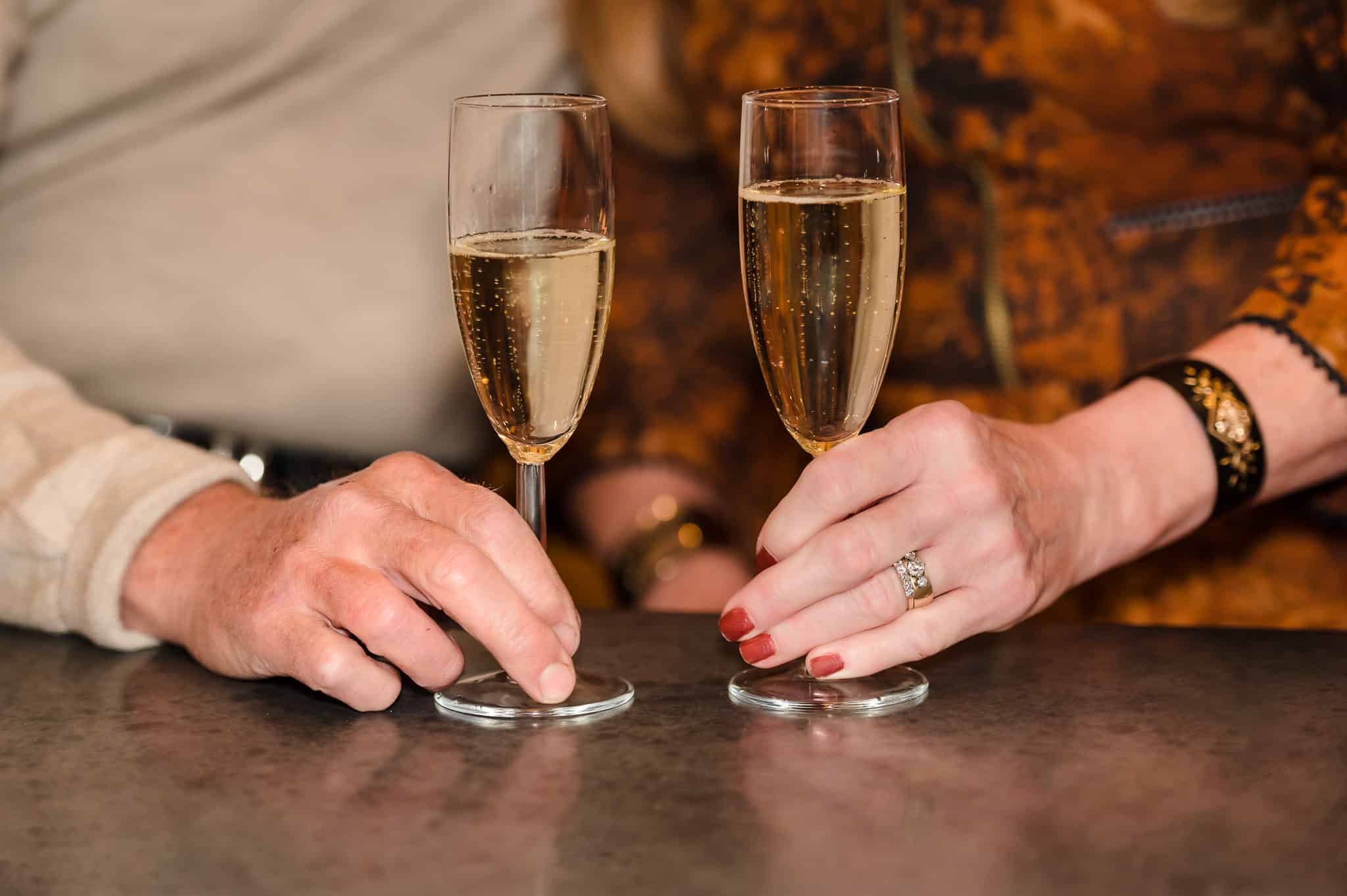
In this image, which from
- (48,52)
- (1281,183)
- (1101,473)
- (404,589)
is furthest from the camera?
(48,52)

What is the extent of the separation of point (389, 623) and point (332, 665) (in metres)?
0.04

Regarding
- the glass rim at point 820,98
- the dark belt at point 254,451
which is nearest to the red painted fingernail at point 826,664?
the glass rim at point 820,98

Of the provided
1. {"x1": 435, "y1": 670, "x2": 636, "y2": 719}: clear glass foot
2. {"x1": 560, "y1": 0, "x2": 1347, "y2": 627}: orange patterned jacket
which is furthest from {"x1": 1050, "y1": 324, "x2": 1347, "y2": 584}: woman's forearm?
{"x1": 435, "y1": 670, "x2": 636, "y2": 719}: clear glass foot

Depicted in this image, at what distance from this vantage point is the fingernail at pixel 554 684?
875 millimetres

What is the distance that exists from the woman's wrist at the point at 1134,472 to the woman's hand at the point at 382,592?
389 mm

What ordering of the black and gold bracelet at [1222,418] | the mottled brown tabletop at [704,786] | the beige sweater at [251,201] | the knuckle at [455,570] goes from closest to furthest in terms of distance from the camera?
the mottled brown tabletop at [704,786] < the knuckle at [455,570] < the black and gold bracelet at [1222,418] < the beige sweater at [251,201]

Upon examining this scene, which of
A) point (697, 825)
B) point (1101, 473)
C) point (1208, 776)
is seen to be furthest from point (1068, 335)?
point (697, 825)

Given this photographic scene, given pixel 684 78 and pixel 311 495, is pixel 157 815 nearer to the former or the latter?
pixel 311 495

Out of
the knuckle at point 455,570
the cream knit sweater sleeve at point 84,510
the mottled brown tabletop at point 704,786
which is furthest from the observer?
the cream knit sweater sleeve at point 84,510

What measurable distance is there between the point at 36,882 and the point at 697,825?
11.4 inches

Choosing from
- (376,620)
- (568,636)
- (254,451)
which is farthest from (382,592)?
(254,451)

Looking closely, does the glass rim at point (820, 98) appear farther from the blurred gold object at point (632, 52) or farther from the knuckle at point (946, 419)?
the blurred gold object at point (632, 52)

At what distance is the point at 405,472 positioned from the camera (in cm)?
95

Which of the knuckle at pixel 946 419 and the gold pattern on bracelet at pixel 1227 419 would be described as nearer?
the knuckle at pixel 946 419
